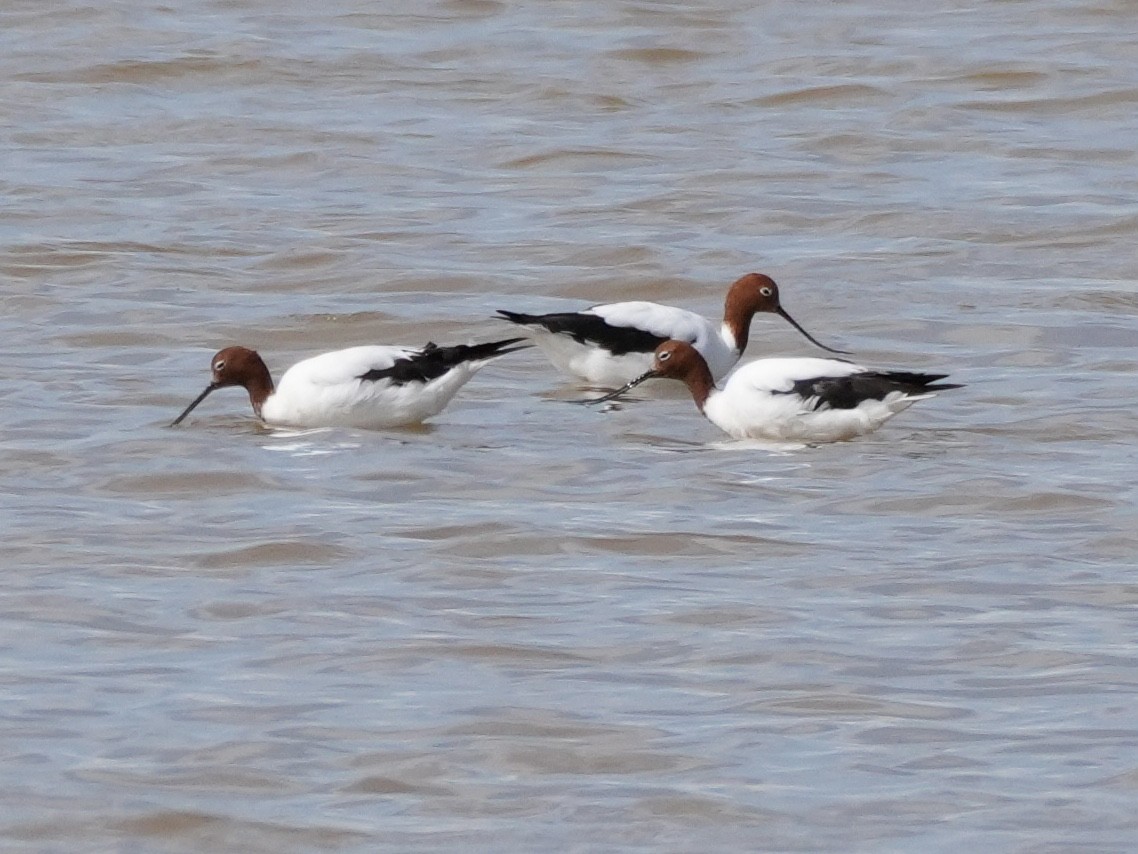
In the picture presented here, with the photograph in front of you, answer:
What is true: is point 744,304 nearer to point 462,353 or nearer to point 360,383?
point 462,353

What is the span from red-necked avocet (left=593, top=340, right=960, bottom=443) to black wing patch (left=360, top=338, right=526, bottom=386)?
2.99 feet

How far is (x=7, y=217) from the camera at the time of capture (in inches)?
572

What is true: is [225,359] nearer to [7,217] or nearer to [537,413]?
[537,413]

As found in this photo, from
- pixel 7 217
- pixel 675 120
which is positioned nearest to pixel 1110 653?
pixel 7 217

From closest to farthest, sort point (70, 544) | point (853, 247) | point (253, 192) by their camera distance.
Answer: point (70, 544)
point (853, 247)
point (253, 192)

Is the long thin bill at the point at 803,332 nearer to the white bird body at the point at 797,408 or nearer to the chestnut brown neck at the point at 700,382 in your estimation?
the chestnut brown neck at the point at 700,382

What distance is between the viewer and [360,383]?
10.3 m

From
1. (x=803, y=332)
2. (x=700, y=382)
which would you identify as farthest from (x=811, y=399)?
(x=803, y=332)

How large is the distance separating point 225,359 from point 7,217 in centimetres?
439

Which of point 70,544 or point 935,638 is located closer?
point 935,638

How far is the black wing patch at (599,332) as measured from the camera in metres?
11.4

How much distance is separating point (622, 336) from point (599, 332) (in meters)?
0.12

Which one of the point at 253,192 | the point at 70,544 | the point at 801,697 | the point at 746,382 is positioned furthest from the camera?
the point at 253,192

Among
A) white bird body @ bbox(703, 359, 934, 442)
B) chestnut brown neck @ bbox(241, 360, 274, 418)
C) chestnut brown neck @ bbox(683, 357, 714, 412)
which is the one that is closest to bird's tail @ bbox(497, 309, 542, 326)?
chestnut brown neck @ bbox(683, 357, 714, 412)
